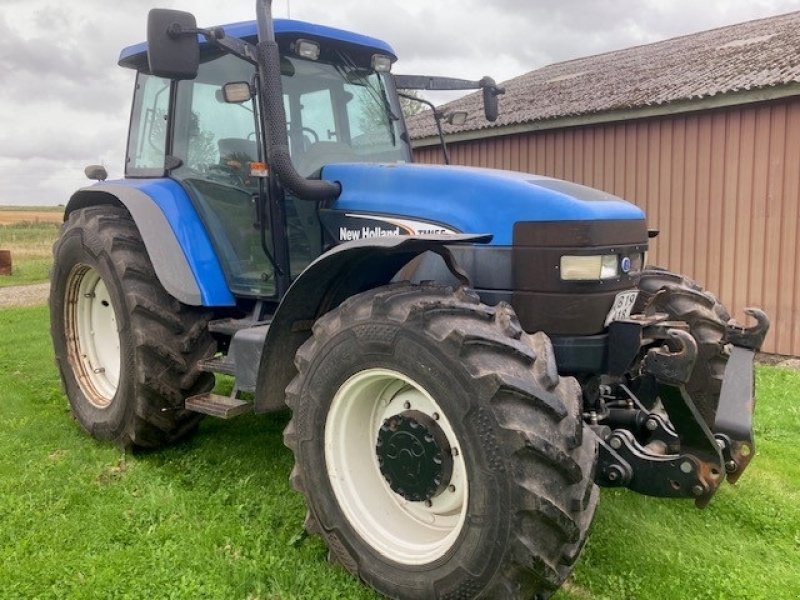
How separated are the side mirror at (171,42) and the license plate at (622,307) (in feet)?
6.92

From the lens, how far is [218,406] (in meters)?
3.65

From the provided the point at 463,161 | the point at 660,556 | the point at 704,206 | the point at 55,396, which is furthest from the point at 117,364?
the point at 463,161

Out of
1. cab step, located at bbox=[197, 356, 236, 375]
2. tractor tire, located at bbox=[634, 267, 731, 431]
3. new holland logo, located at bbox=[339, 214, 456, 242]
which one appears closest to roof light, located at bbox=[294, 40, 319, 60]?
new holland logo, located at bbox=[339, 214, 456, 242]

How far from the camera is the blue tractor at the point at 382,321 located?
2461 millimetres

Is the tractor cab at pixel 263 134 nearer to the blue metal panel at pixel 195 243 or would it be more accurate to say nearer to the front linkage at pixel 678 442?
the blue metal panel at pixel 195 243

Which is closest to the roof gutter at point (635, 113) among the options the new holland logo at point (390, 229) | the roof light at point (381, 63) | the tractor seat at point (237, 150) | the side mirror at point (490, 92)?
the side mirror at point (490, 92)

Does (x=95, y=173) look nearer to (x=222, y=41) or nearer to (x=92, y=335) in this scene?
(x=92, y=335)

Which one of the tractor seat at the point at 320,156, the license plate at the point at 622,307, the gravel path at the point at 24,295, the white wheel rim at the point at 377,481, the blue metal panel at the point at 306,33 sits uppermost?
the blue metal panel at the point at 306,33

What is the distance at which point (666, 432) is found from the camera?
3129mm

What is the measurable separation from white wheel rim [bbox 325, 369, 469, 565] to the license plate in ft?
3.14

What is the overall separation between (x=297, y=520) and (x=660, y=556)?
162 centimetres

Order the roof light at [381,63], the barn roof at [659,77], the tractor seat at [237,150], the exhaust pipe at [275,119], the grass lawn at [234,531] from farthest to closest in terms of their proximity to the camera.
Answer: the barn roof at [659,77] → the roof light at [381,63] → the tractor seat at [237,150] → the exhaust pipe at [275,119] → the grass lawn at [234,531]

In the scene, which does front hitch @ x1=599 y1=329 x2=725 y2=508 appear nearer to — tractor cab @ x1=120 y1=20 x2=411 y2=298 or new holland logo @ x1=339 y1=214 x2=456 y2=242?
new holland logo @ x1=339 y1=214 x2=456 y2=242

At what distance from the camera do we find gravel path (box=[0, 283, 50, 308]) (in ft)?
40.2
